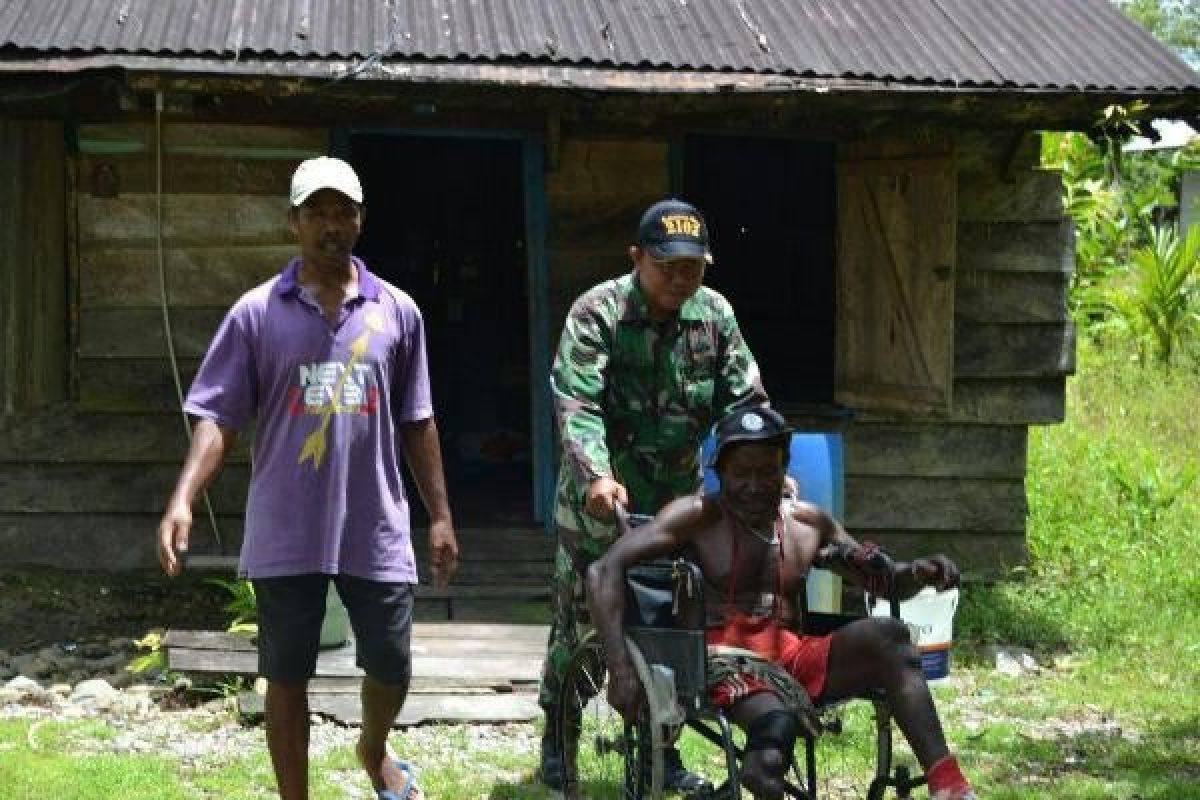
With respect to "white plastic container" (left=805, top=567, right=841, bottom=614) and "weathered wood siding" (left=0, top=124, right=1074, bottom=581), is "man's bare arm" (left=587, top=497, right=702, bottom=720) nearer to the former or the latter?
"white plastic container" (left=805, top=567, right=841, bottom=614)

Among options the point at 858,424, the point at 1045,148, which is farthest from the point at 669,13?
the point at 1045,148

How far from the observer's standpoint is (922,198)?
819 centimetres

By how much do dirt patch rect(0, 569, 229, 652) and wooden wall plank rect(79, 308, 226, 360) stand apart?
44.8 inches

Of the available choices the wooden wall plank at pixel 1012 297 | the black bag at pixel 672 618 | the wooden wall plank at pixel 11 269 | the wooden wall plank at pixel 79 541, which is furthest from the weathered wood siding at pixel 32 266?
the wooden wall plank at pixel 1012 297

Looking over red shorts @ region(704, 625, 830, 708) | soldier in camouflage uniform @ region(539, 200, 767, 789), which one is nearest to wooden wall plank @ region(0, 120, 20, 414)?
soldier in camouflage uniform @ region(539, 200, 767, 789)

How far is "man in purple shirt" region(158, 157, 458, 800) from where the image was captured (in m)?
4.29

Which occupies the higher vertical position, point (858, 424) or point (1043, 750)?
point (858, 424)

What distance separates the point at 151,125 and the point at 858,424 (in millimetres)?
3928

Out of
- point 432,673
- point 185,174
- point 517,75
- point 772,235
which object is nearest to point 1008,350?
point 517,75

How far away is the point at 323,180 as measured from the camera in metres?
4.23

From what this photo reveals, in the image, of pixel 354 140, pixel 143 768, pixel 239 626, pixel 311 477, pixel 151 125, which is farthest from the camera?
pixel 354 140

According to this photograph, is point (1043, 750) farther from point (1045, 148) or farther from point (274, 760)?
Answer: point (1045, 148)

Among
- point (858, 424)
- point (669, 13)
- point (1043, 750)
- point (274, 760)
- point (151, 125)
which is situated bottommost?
point (1043, 750)

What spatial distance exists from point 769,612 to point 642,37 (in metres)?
4.16
